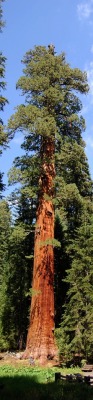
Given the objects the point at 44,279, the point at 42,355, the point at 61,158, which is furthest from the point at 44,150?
the point at 42,355

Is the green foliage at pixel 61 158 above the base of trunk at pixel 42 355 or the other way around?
above

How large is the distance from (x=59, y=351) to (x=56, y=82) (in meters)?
12.5

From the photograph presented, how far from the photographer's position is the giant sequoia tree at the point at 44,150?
17.4m

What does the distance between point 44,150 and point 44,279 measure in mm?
6157

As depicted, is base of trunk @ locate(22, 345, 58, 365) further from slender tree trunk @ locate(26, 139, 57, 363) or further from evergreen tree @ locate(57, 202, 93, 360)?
evergreen tree @ locate(57, 202, 93, 360)

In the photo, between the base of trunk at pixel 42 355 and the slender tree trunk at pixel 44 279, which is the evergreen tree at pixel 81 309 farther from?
the slender tree trunk at pixel 44 279

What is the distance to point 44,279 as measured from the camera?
58.2 ft

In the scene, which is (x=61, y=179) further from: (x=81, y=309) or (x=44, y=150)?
(x=81, y=309)

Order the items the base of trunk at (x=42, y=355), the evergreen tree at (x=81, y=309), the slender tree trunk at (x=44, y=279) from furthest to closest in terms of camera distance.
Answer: the slender tree trunk at (x=44, y=279), the base of trunk at (x=42, y=355), the evergreen tree at (x=81, y=309)

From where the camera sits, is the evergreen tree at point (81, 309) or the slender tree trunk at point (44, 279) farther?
the slender tree trunk at point (44, 279)

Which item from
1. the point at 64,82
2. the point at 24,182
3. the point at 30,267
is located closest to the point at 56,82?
the point at 64,82

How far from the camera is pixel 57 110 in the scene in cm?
2030

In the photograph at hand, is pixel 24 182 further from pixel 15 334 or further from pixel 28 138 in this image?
pixel 15 334

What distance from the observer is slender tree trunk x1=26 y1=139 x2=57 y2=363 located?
16969mm
